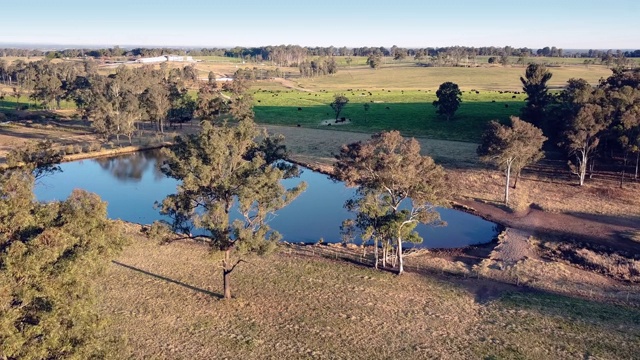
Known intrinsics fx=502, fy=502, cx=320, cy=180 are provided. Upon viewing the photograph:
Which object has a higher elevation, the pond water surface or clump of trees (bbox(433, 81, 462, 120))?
clump of trees (bbox(433, 81, 462, 120))

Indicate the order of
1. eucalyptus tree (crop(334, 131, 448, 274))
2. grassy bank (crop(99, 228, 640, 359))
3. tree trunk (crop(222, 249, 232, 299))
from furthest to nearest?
eucalyptus tree (crop(334, 131, 448, 274)) → tree trunk (crop(222, 249, 232, 299)) → grassy bank (crop(99, 228, 640, 359))

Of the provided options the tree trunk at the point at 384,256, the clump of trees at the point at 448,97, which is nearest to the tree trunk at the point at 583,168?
the tree trunk at the point at 384,256

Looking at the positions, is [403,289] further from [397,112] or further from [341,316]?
[397,112]

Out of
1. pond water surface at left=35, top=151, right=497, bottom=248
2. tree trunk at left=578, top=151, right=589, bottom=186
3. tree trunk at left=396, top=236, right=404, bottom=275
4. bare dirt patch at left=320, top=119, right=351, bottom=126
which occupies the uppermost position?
bare dirt patch at left=320, top=119, right=351, bottom=126

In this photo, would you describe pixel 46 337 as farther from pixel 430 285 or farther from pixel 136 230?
pixel 136 230

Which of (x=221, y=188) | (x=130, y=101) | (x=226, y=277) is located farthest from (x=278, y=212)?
(x=130, y=101)

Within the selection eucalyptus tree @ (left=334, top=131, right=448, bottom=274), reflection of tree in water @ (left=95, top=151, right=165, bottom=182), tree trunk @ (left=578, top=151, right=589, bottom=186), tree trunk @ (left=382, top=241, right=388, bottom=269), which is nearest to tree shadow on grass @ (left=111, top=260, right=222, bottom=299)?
eucalyptus tree @ (left=334, top=131, right=448, bottom=274)

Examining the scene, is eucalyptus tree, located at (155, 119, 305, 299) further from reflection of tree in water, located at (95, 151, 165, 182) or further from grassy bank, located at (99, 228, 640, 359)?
reflection of tree in water, located at (95, 151, 165, 182)
